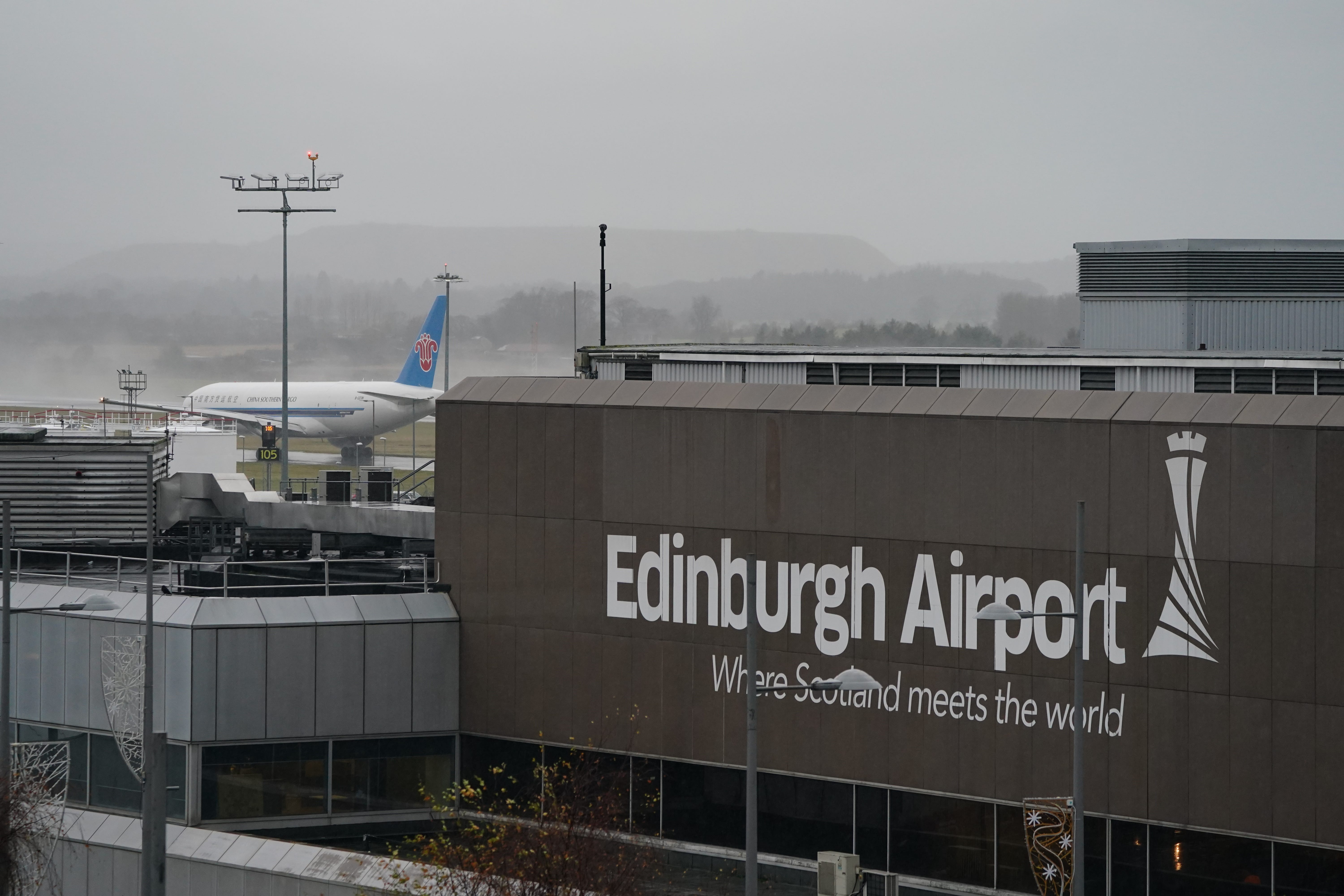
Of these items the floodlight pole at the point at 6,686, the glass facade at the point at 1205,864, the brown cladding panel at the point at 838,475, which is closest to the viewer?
the glass facade at the point at 1205,864

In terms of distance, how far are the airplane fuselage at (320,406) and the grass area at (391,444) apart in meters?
2.20

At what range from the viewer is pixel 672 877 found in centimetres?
2930

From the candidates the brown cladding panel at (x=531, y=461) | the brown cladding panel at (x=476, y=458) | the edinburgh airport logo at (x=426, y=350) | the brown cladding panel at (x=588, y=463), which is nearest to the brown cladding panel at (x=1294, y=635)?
the brown cladding panel at (x=588, y=463)

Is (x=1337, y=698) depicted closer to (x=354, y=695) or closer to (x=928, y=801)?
(x=928, y=801)

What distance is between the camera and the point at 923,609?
89.7 feet

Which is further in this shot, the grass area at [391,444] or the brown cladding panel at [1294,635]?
the grass area at [391,444]

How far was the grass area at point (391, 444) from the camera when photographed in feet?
476

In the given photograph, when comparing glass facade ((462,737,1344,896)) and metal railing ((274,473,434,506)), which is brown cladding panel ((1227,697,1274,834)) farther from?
metal railing ((274,473,434,506))

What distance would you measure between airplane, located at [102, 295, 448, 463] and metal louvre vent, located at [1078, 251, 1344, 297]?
4044 inches

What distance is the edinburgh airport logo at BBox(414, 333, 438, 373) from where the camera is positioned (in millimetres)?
144125

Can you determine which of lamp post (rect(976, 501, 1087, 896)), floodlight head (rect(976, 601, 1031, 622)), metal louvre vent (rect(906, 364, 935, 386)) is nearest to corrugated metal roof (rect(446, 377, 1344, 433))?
metal louvre vent (rect(906, 364, 935, 386))

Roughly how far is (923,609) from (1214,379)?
22.3 feet

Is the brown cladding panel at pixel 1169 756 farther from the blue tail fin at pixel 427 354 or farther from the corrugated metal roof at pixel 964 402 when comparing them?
the blue tail fin at pixel 427 354

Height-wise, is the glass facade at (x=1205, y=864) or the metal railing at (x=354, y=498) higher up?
the metal railing at (x=354, y=498)
